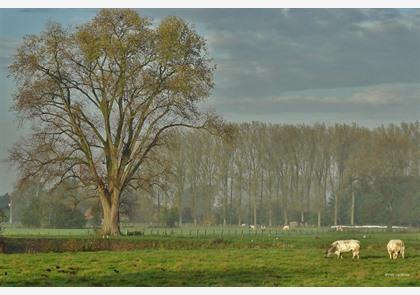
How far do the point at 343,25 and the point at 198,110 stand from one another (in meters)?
3.75

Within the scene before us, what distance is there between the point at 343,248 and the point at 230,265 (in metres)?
2.58

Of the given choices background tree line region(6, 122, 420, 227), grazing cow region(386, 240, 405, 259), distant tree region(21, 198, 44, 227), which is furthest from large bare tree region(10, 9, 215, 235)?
grazing cow region(386, 240, 405, 259)

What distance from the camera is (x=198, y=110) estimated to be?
73.4 ft

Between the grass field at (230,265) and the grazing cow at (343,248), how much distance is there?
154mm

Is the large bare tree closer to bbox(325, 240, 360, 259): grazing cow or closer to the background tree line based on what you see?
the background tree line

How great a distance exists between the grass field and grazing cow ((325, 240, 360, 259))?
0.51 feet

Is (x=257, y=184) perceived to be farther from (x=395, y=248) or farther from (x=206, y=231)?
(x=395, y=248)

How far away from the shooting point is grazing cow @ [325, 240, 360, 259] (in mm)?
21531

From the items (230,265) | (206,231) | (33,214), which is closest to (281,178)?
(206,231)

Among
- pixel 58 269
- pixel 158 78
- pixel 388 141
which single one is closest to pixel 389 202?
pixel 388 141

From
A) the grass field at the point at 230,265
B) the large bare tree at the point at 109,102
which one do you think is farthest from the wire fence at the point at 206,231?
the large bare tree at the point at 109,102

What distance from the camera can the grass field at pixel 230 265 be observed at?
20.0m

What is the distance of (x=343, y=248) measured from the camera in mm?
21547

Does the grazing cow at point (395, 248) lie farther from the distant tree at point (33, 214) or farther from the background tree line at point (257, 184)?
the distant tree at point (33, 214)
